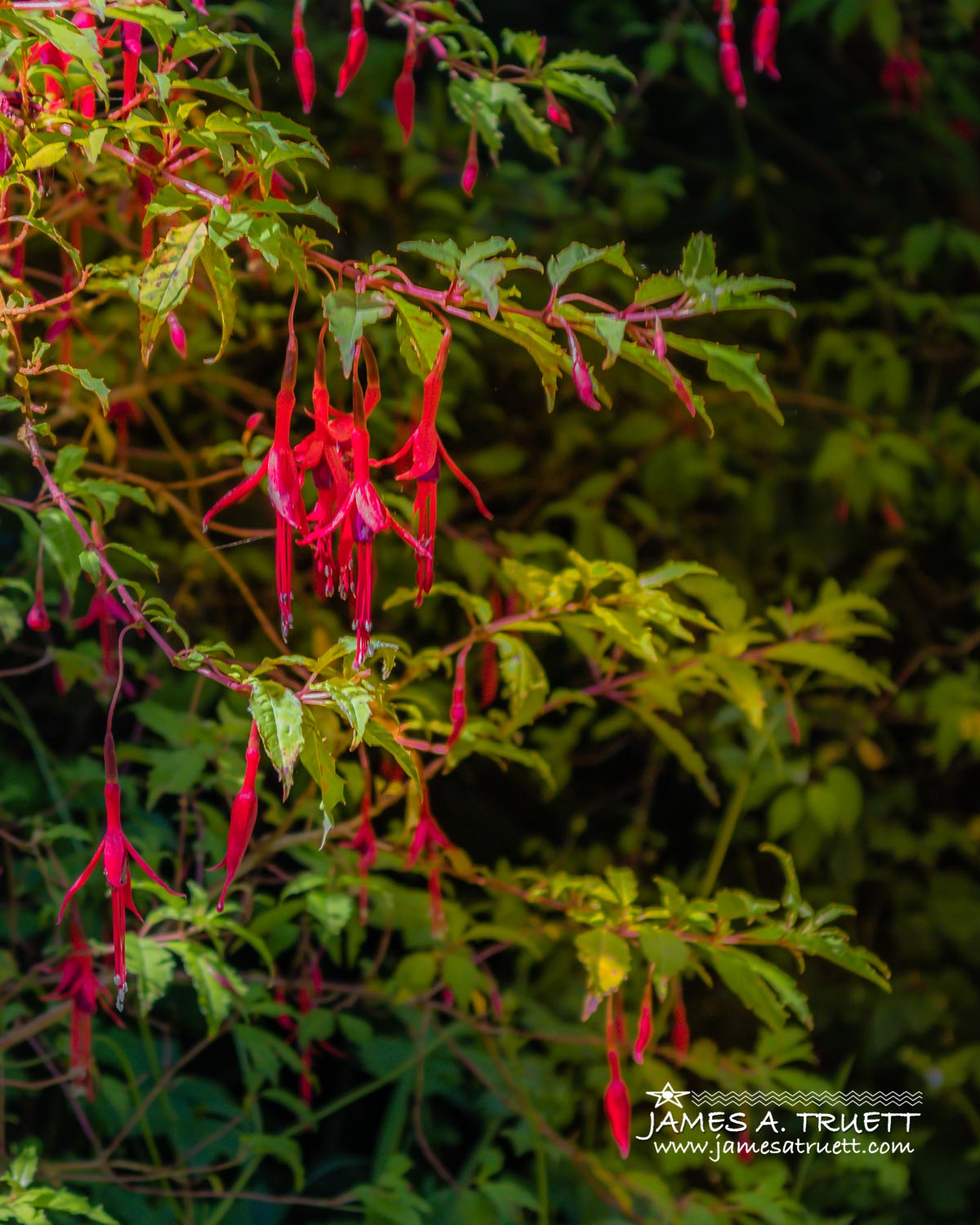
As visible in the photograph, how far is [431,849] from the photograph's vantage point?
3.08 ft

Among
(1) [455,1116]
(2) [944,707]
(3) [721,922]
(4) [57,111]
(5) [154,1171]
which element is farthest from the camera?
(2) [944,707]

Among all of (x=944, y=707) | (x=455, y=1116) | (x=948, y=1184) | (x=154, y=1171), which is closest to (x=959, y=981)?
(x=948, y=1184)

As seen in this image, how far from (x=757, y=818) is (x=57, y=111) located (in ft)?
4.66

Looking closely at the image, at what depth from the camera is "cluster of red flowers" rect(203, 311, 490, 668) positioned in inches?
21.0

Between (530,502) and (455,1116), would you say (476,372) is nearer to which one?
(530,502)

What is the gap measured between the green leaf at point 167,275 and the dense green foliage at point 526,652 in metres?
0.02

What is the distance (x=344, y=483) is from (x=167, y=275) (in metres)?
0.12

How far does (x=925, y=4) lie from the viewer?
2.05 meters

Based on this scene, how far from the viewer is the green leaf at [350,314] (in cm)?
51

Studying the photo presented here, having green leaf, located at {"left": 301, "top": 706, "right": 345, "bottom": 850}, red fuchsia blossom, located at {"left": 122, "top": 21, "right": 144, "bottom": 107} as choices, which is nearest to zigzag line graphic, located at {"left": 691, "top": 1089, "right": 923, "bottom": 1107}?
green leaf, located at {"left": 301, "top": 706, "right": 345, "bottom": 850}

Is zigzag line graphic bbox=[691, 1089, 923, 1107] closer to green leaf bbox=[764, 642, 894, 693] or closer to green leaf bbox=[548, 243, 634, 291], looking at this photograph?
green leaf bbox=[764, 642, 894, 693]

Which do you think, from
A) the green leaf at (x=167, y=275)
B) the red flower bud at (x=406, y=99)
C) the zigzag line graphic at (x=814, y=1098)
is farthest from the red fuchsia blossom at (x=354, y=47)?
the zigzag line graphic at (x=814, y=1098)

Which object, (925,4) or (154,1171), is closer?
(154,1171)

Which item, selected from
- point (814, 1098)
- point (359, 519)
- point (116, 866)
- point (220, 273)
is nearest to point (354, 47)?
point (220, 273)
